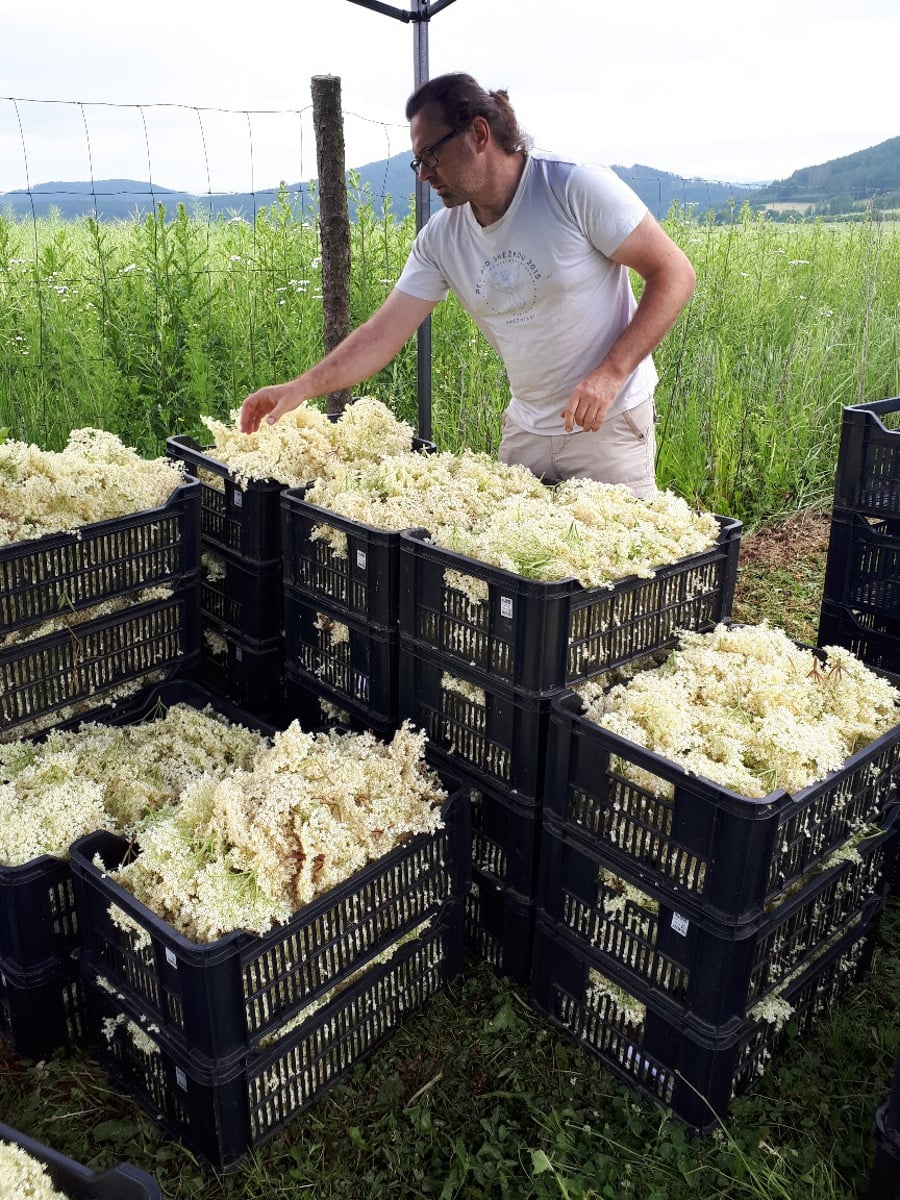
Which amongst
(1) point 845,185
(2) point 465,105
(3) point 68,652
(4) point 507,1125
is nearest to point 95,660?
(3) point 68,652

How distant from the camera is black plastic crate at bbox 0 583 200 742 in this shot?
99.1 inches

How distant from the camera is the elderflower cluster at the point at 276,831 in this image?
6.34 ft

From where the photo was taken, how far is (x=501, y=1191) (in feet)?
6.59

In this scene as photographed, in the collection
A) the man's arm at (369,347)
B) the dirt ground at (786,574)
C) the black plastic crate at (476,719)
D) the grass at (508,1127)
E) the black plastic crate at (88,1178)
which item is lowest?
the grass at (508,1127)

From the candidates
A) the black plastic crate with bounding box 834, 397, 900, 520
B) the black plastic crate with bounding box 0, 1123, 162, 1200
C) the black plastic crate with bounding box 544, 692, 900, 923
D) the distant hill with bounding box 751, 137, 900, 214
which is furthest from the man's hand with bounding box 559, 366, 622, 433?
the distant hill with bounding box 751, 137, 900, 214

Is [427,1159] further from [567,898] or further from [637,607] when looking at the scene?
[637,607]

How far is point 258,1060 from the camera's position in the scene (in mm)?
1994

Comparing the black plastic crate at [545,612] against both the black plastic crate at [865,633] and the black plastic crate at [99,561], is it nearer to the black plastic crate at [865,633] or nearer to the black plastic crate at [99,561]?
the black plastic crate at [865,633]

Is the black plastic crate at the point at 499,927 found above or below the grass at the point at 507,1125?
above

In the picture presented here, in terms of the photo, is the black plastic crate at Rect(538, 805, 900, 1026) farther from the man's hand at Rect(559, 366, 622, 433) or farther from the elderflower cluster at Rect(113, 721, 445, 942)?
the man's hand at Rect(559, 366, 622, 433)

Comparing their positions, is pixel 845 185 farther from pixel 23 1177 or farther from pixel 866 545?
pixel 23 1177

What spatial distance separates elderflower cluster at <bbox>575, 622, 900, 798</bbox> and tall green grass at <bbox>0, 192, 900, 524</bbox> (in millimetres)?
3301

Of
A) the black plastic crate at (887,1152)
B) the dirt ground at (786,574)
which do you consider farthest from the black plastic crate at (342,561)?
the dirt ground at (786,574)

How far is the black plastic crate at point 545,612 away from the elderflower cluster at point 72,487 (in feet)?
2.75
